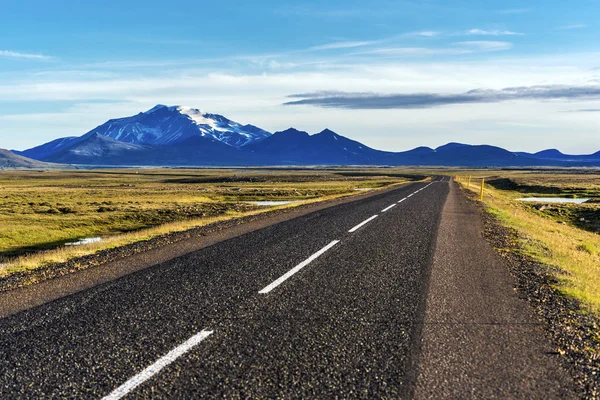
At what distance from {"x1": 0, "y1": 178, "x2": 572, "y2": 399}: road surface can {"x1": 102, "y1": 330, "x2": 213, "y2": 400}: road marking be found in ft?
0.07

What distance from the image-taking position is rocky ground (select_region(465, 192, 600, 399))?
534cm

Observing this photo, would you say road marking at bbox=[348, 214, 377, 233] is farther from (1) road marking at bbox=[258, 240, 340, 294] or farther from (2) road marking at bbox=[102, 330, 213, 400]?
(2) road marking at bbox=[102, 330, 213, 400]

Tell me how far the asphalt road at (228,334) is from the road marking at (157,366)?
0.01 m

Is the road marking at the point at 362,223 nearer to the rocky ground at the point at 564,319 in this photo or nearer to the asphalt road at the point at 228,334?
the rocky ground at the point at 564,319

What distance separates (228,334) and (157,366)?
1.16 metres

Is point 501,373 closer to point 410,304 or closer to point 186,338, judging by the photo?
point 410,304

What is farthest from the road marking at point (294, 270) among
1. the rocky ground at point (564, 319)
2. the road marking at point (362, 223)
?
the rocky ground at point (564, 319)

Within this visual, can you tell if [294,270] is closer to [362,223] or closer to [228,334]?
[228,334]

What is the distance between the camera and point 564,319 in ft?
23.8

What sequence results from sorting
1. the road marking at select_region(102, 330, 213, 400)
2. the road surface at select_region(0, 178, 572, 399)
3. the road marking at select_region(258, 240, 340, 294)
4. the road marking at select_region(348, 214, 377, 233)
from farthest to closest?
the road marking at select_region(348, 214, 377, 233) < the road marking at select_region(258, 240, 340, 294) < the road surface at select_region(0, 178, 572, 399) < the road marking at select_region(102, 330, 213, 400)

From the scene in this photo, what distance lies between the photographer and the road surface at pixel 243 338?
4.80 m

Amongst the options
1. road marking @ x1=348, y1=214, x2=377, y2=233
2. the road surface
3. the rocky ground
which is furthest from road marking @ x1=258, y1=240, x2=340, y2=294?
the rocky ground

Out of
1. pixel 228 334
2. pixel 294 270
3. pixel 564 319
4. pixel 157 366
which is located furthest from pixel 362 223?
pixel 157 366

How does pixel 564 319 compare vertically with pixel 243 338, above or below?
below
